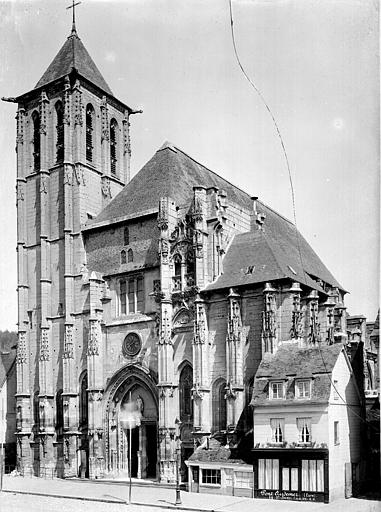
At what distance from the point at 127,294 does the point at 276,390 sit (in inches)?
→ 548

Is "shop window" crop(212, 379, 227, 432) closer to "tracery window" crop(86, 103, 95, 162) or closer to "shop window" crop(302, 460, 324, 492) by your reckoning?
"shop window" crop(302, 460, 324, 492)

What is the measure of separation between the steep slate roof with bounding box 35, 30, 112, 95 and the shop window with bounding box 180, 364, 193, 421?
2291 centimetres

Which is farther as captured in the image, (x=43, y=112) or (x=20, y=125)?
(x=20, y=125)

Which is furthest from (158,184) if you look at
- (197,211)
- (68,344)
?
(68,344)

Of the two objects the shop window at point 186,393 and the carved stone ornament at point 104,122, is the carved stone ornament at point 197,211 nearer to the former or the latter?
the shop window at point 186,393

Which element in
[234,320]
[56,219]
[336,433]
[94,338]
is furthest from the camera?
[56,219]

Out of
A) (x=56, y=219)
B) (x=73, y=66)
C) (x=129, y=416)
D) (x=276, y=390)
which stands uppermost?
(x=73, y=66)

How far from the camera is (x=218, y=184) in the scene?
53.4 m

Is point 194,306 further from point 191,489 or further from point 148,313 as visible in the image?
point 191,489

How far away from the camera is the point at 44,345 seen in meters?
47.2

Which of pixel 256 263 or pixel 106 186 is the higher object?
pixel 106 186

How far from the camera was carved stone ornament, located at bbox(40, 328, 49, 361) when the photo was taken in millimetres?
47000

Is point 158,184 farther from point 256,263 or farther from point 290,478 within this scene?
point 290,478

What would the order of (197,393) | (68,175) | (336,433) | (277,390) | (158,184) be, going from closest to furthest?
(336,433)
(277,390)
(197,393)
(158,184)
(68,175)
